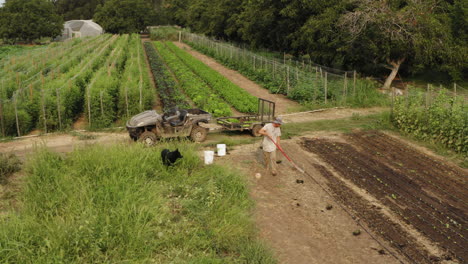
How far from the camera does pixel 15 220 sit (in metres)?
6.30

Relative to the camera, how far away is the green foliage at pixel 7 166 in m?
9.77

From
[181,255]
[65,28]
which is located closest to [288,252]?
[181,255]

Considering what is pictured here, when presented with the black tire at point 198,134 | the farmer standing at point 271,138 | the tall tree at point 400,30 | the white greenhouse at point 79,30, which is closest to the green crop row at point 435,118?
the tall tree at point 400,30

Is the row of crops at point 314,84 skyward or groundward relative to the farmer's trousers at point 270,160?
skyward

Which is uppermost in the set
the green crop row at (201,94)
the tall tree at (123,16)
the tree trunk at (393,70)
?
the tall tree at (123,16)

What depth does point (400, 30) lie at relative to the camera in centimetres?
1966

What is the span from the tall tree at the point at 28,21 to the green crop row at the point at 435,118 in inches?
2245

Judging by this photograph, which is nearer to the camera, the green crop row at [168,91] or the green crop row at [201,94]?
the green crop row at [201,94]

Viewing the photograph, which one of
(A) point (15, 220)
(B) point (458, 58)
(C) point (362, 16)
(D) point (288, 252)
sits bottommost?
(D) point (288, 252)

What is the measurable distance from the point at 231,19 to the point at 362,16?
24819 millimetres

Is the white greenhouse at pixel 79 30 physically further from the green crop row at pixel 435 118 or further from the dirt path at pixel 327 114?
the green crop row at pixel 435 118

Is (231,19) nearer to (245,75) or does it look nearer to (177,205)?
(245,75)

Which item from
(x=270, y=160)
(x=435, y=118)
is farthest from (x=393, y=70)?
(x=270, y=160)

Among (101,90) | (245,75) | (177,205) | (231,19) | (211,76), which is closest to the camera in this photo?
(177,205)
